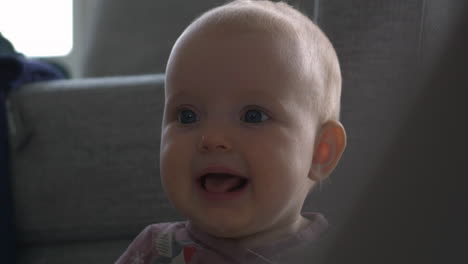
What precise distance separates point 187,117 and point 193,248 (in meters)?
0.18

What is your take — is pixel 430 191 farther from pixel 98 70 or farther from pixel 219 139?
pixel 98 70

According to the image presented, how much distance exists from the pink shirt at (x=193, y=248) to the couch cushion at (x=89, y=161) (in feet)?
1.17

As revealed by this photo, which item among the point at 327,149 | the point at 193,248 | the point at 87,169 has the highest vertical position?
the point at 327,149

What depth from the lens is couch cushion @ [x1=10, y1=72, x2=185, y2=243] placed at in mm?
1195

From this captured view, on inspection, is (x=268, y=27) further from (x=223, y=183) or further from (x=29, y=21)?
(x=29, y=21)

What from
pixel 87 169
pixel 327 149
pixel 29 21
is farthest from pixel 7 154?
pixel 29 21

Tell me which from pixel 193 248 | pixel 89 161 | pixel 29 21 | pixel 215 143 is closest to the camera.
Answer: pixel 215 143

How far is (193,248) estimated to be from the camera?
754 millimetres

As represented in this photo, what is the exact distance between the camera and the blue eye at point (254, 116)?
2.23ft

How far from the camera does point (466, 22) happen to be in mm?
214

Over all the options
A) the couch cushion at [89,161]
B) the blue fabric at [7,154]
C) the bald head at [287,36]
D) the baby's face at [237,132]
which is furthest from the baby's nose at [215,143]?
the blue fabric at [7,154]

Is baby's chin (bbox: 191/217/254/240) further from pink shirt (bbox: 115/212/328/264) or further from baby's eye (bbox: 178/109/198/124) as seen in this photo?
baby's eye (bbox: 178/109/198/124)

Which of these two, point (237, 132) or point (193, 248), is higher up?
point (237, 132)

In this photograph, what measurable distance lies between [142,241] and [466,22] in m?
0.67
